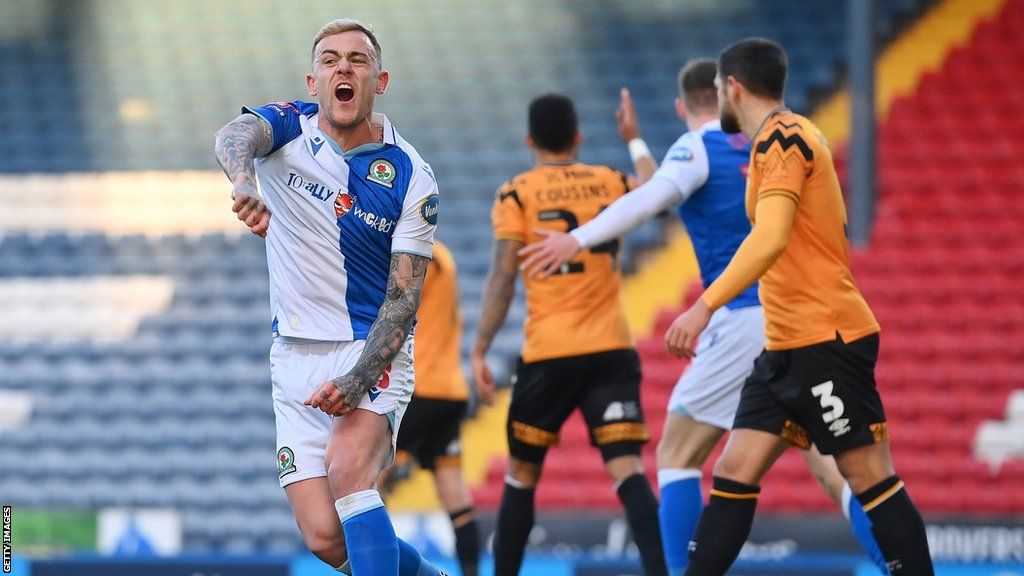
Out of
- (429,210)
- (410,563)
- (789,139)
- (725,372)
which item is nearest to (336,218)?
(429,210)

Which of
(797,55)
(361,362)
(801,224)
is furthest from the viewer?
(797,55)

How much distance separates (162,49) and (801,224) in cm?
1409

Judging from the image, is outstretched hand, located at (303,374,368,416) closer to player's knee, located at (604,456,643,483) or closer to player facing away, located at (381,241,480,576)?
player's knee, located at (604,456,643,483)

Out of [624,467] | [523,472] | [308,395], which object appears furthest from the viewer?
[523,472]

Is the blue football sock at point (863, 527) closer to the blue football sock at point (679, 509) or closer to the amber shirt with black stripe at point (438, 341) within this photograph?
the blue football sock at point (679, 509)

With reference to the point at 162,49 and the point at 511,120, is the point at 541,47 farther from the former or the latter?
the point at 162,49

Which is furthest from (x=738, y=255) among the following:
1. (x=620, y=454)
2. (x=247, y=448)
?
(x=247, y=448)

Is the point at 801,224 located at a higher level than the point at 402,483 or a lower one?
higher

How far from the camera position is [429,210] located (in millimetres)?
4371

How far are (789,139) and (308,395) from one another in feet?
5.62

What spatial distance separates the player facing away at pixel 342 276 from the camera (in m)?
4.24

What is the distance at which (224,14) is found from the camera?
17.7m

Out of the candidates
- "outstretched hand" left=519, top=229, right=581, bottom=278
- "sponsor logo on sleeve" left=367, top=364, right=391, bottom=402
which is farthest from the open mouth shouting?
"outstretched hand" left=519, top=229, right=581, bottom=278

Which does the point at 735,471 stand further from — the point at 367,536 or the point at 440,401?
the point at 440,401
